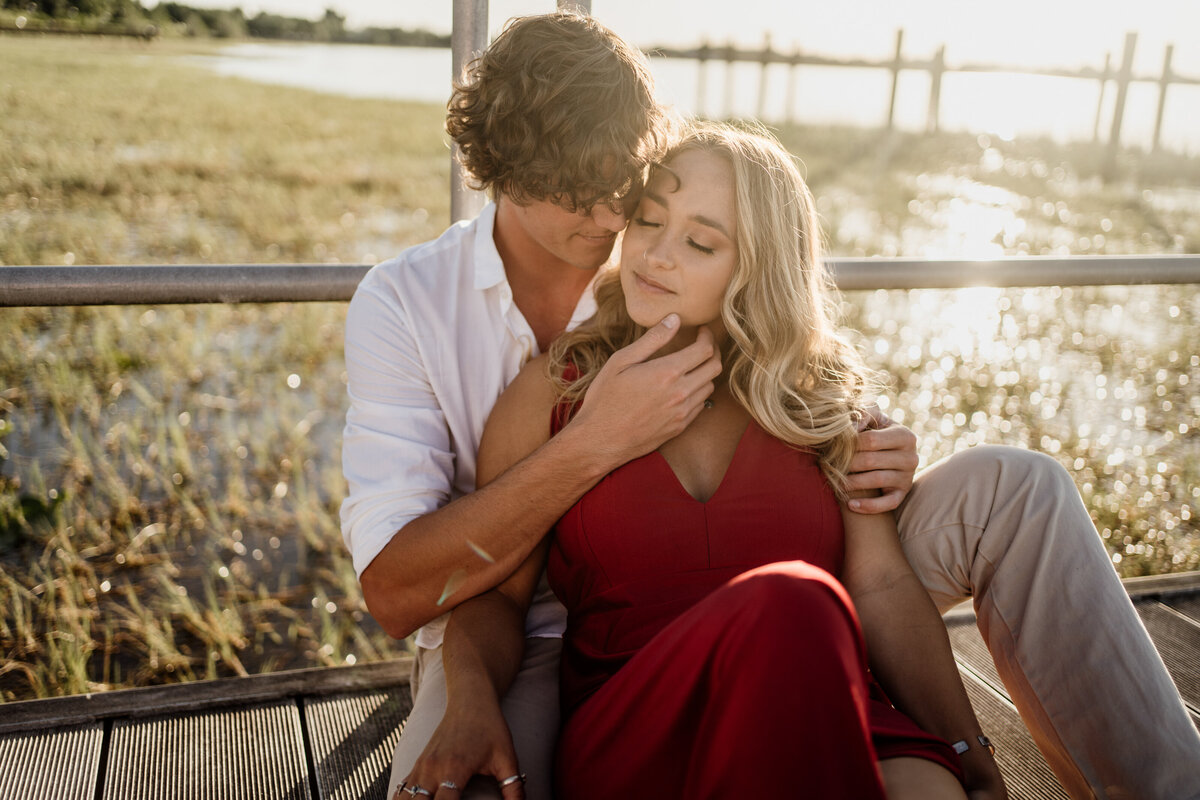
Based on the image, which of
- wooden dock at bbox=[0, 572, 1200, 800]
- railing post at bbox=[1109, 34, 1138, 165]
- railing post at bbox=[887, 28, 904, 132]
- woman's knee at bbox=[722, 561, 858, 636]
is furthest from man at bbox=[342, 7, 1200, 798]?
railing post at bbox=[887, 28, 904, 132]

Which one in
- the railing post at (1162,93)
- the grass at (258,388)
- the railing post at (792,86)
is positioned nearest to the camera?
the grass at (258,388)

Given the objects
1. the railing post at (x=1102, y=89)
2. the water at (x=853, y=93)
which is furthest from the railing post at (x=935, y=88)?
the railing post at (x=1102, y=89)

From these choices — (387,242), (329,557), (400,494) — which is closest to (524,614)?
(400,494)

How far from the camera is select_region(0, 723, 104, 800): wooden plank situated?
1.83 meters

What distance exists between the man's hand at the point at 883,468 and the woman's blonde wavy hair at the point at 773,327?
25 mm

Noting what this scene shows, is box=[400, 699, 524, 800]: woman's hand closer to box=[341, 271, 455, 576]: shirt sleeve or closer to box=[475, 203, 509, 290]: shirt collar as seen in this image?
box=[341, 271, 455, 576]: shirt sleeve

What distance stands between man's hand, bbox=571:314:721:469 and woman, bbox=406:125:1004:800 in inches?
2.7

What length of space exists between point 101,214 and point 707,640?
8.52 metres

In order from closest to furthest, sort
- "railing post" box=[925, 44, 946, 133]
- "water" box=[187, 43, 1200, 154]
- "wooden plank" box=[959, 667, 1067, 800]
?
"wooden plank" box=[959, 667, 1067, 800]
"water" box=[187, 43, 1200, 154]
"railing post" box=[925, 44, 946, 133]

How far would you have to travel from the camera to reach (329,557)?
358cm

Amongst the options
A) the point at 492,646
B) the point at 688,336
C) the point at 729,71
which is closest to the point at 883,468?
the point at 688,336

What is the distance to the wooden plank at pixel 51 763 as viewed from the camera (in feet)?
5.99

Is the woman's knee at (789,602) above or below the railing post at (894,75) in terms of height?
below

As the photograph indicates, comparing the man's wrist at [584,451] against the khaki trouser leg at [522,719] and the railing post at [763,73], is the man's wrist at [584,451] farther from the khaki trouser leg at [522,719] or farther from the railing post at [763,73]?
the railing post at [763,73]
